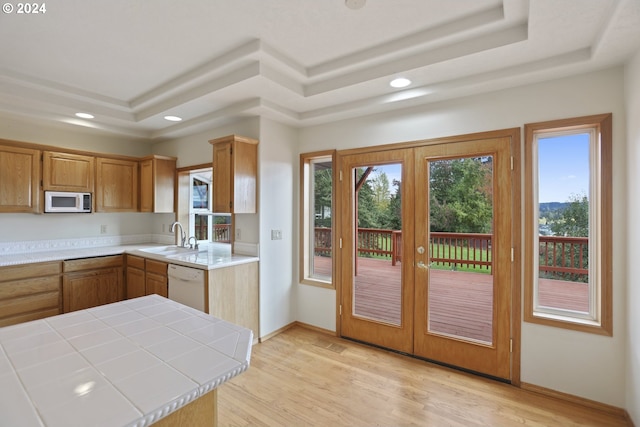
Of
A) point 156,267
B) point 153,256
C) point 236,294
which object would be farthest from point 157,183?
point 236,294

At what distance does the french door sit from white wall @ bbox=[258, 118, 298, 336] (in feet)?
2.29

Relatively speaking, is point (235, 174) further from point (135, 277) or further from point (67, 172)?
point (67, 172)

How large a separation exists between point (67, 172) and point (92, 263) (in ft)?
3.80

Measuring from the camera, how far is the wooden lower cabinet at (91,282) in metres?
3.40

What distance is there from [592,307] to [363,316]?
1973 mm

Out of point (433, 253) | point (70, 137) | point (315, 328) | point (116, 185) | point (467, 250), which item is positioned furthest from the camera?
point (116, 185)

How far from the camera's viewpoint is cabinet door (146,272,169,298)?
328 centimetres

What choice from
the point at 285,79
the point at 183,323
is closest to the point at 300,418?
the point at 183,323

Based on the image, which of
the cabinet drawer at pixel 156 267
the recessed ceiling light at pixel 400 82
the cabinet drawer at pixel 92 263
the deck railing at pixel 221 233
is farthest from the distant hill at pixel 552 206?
the cabinet drawer at pixel 92 263

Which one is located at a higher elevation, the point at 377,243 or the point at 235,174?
the point at 235,174

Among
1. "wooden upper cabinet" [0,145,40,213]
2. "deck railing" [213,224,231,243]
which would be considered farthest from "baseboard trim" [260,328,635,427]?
"wooden upper cabinet" [0,145,40,213]

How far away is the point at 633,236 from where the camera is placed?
203 centimetres

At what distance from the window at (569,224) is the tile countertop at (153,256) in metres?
Answer: 2.69

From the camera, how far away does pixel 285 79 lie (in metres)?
2.75
